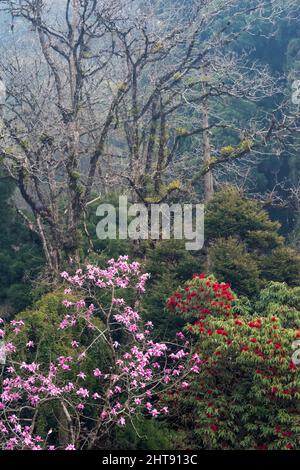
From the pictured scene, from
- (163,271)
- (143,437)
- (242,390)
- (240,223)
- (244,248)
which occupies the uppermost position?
(240,223)

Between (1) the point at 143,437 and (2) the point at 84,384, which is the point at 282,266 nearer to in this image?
(2) the point at 84,384

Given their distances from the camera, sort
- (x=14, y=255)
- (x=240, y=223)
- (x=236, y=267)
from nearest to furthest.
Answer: (x=236, y=267) → (x=240, y=223) → (x=14, y=255)

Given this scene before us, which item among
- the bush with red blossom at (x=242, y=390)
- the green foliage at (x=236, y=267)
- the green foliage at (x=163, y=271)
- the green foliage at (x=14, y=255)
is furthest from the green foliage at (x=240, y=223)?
the green foliage at (x=14, y=255)

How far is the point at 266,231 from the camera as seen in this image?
41.4ft

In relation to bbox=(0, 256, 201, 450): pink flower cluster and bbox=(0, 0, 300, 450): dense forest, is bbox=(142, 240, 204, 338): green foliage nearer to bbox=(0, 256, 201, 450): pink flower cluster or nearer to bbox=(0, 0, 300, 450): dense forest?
bbox=(0, 0, 300, 450): dense forest

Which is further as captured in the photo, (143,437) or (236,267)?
(236,267)

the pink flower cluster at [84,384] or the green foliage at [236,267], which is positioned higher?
the green foliage at [236,267]

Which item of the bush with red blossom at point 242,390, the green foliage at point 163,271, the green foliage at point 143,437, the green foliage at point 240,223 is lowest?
the green foliage at point 143,437

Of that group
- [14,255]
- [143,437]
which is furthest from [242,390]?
[14,255]

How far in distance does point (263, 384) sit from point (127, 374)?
6.13 feet

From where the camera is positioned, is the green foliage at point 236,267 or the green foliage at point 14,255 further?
the green foliage at point 14,255

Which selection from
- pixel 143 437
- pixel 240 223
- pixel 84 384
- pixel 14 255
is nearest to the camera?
pixel 143 437

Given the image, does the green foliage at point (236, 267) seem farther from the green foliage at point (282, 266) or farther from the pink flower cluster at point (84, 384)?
the pink flower cluster at point (84, 384)
